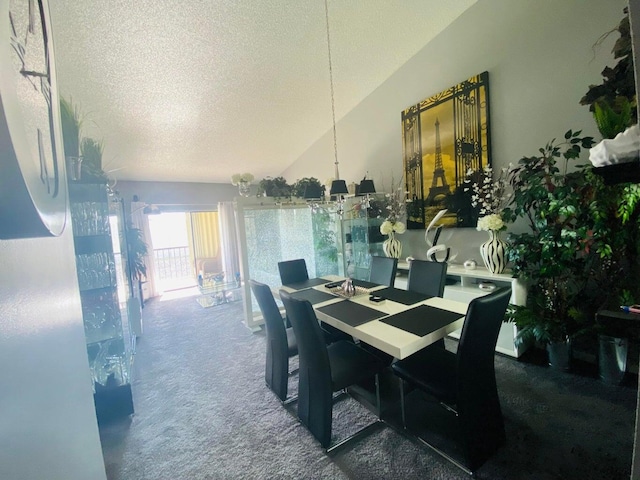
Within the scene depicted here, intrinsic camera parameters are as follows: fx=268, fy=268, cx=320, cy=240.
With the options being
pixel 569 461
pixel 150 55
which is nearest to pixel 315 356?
pixel 569 461

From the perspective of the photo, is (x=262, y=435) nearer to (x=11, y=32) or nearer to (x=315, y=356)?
(x=315, y=356)

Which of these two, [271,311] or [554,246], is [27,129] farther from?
[554,246]

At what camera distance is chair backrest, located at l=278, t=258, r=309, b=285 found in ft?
10.00

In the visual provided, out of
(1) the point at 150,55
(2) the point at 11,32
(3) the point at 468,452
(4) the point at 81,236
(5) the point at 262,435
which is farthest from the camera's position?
(1) the point at 150,55

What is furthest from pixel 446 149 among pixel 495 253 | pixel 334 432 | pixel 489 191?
pixel 334 432

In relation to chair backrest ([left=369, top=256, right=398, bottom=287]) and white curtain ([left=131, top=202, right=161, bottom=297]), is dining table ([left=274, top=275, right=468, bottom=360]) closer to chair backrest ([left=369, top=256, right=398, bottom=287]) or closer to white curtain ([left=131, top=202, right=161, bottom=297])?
chair backrest ([left=369, top=256, right=398, bottom=287])

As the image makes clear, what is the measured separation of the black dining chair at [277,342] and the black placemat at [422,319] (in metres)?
0.81

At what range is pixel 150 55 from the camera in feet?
8.67

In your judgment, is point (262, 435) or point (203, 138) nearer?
point (262, 435)

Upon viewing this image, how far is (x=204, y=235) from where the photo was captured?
7.67m

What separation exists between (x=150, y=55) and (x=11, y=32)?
115 inches

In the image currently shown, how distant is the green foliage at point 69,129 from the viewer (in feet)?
5.83

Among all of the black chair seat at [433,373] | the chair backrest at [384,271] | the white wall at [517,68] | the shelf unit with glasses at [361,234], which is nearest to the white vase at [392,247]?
A: the white wall at [517,68]

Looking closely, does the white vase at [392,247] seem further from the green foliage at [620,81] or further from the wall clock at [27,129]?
the wall clock at [27,129]
